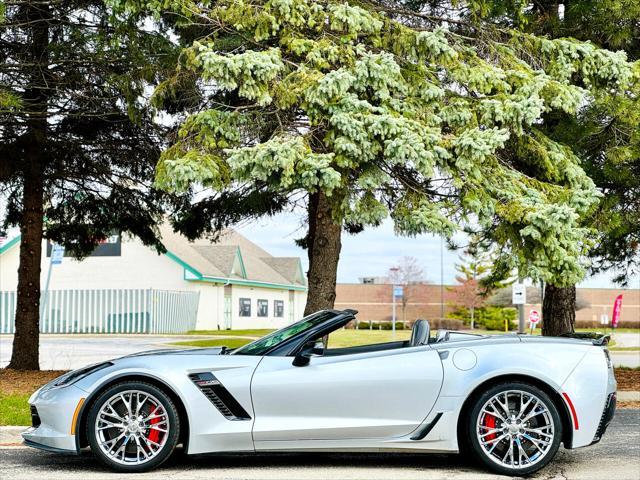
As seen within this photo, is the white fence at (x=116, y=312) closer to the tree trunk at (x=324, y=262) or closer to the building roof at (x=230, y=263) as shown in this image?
the building roof at (x=230, y=263)

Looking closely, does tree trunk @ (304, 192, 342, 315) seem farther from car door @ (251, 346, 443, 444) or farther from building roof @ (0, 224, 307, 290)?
building roof @ (0, 224, 307, 290)

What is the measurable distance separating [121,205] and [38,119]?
11.1 feet

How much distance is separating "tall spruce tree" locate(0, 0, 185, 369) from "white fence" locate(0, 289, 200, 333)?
22.1m

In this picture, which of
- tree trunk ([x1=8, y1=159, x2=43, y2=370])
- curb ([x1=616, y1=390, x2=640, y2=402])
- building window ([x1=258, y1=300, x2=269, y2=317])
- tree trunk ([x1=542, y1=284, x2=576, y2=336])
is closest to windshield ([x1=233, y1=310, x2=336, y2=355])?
curb ([x1=616, y1=390, x2=640, y2=402])

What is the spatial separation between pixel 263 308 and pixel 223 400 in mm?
43939

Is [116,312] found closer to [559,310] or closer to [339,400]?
[559,310]

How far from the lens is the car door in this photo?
6492 millimetres

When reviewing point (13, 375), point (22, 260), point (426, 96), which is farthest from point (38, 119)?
point (426, 96)

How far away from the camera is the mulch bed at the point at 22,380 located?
12.8m

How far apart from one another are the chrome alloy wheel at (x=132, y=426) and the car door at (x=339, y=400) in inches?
30.0

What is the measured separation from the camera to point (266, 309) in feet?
167

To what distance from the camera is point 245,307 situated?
4753 cm

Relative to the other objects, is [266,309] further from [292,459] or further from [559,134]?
[292,459]

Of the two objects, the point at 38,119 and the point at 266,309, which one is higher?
the point at 38,119
